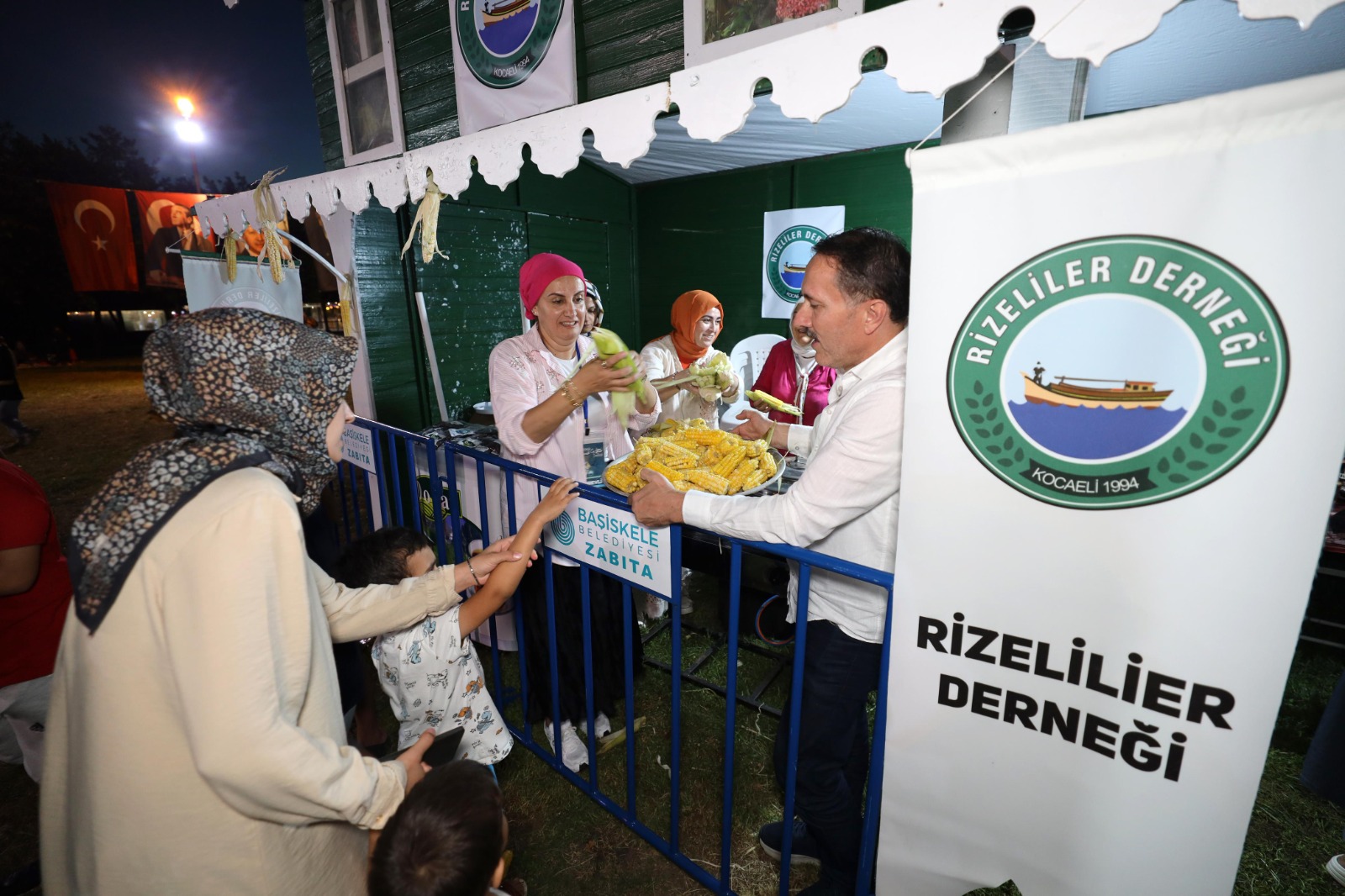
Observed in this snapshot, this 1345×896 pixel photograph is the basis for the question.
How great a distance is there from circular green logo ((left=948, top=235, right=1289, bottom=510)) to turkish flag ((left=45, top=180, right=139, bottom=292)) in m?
15.3

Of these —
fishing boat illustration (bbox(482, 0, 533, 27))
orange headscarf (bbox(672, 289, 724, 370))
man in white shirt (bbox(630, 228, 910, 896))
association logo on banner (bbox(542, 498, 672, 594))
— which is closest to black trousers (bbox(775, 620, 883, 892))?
man in white shirt (bbox(630, 228, 910, 896))

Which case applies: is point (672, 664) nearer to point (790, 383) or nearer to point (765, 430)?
point (765, 430)

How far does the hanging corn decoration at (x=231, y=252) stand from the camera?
530cm

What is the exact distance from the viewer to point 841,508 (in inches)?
70.6

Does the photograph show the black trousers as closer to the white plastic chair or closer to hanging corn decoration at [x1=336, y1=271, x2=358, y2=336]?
hanging corn decoration at [x1=336, y1=271, x2=358, y2=336]

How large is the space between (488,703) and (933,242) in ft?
7.88

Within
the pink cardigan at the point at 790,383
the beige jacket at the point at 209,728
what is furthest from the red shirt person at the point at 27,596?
the pink cardigan at the point at 790,383

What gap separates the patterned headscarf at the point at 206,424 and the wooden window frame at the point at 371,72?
3.70m

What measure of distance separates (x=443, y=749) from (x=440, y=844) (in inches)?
19.4

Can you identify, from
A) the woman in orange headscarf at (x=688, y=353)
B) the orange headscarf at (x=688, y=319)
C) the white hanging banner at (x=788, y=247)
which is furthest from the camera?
the white hanging banner at (x=788, y=247)

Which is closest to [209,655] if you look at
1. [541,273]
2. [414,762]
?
[414,762]

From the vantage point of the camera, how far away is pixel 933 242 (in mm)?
1448

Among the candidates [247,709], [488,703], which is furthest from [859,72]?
[488,703]

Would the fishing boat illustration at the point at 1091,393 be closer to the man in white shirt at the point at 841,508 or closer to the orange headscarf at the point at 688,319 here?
the man in white shirt at the point at 841,508
